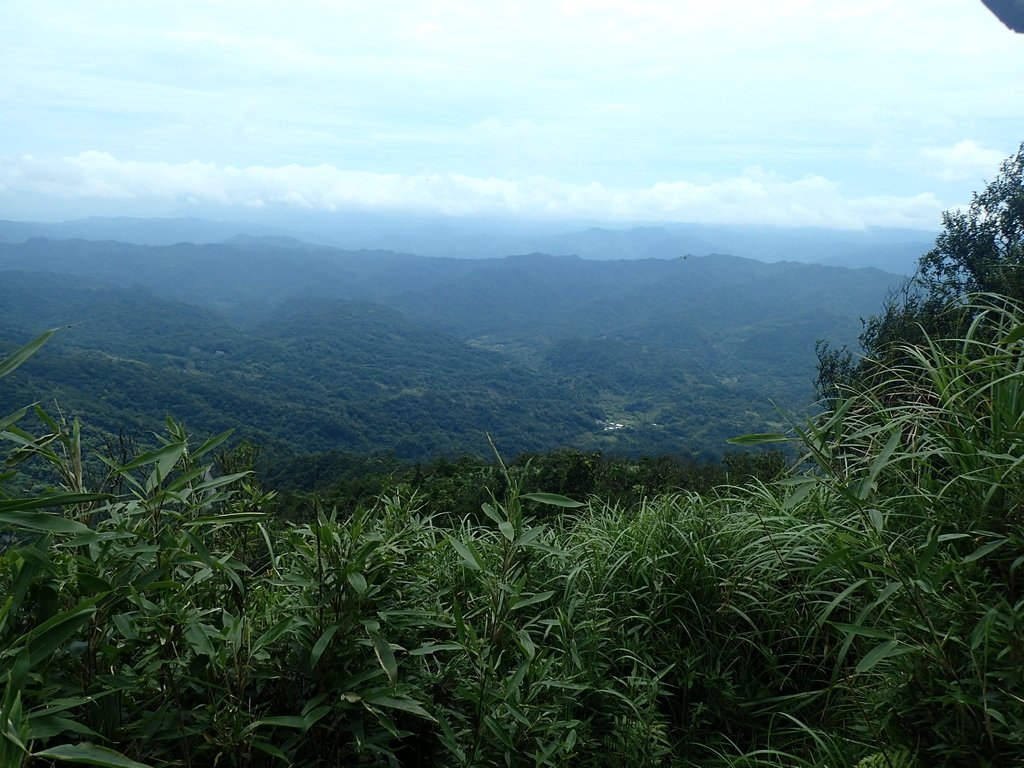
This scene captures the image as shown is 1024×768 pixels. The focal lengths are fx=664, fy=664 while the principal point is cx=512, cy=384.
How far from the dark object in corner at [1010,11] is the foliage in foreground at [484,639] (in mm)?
15766

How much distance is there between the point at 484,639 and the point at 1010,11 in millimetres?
17035

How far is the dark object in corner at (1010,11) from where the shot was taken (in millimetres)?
12836

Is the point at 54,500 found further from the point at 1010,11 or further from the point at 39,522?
the point at 1010,11

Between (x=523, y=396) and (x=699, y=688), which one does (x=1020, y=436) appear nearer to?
(x=699, y=688)

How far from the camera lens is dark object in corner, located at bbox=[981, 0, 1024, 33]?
12836 millimetres

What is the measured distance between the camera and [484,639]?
1410 mm

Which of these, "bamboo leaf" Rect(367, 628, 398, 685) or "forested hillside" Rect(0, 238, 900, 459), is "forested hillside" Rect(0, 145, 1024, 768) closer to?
"bamboo leaf" Rect(367, 628, 398, 685)

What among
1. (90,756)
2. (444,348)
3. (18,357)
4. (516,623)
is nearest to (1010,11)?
(516,623)

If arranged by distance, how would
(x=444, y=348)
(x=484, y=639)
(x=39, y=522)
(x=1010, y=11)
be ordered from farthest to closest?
(x=444, y=348) < (x=1010, y=11) < (x=484, y=639) < (x=39, y=522)

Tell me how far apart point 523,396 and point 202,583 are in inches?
2798

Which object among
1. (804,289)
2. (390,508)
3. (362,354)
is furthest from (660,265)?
(390,508)

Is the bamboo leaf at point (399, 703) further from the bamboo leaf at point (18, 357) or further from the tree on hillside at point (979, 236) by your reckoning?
the tree on hillside at point (979, 236)

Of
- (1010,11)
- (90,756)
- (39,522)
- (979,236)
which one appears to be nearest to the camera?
(90,756)

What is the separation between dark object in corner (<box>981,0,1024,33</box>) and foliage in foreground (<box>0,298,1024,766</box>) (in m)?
15.8
